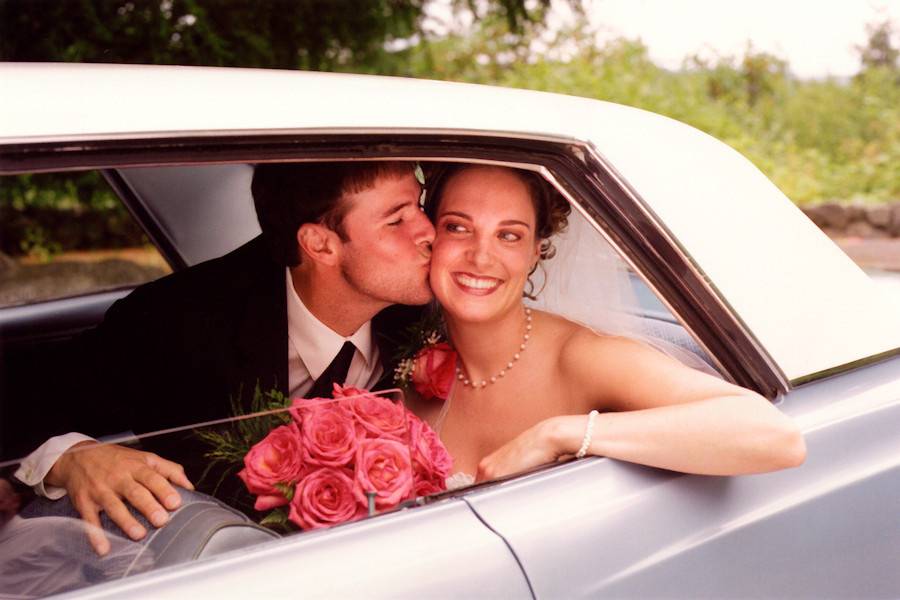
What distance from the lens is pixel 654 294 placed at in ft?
5.72

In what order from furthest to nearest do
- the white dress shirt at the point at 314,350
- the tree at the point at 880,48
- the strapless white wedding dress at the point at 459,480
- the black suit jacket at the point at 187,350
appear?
the tree at the point at 880,48 < the white dress shirt at the point at 314,350 < the black suit jacket at the point at 187,350 < the strapless white wedding dress at the point at 459,480

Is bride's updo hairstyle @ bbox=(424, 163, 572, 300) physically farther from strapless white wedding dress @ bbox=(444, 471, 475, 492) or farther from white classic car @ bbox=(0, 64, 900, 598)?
strapless white wedding dress @ bbox=(444, 471, 475, 492)

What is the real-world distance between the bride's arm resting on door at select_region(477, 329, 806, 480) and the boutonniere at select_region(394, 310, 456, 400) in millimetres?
563

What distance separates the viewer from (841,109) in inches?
466

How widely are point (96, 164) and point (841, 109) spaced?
12.3 m

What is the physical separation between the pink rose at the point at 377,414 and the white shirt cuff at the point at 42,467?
505mm

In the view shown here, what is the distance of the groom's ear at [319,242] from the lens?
7.89 ft

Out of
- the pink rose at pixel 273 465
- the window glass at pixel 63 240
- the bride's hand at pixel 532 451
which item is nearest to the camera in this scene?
the pink rose at pixel 273 465

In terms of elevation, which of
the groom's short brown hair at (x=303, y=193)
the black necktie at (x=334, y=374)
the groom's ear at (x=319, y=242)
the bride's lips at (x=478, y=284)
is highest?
the groom's short brown hair at (x=303, y=193)

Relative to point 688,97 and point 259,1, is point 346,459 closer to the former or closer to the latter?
point 259,1

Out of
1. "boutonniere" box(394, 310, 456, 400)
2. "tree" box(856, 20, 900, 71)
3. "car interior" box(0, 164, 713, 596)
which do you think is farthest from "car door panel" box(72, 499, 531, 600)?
"tree" box(856, 20, 900, 71)

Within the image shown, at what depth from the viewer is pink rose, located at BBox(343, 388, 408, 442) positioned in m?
1.63

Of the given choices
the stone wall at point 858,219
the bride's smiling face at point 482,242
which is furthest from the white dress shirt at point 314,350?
the stone wall at point 858,219

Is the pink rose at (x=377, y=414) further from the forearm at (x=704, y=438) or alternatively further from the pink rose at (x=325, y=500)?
the forearm at (x=704, y=438)
